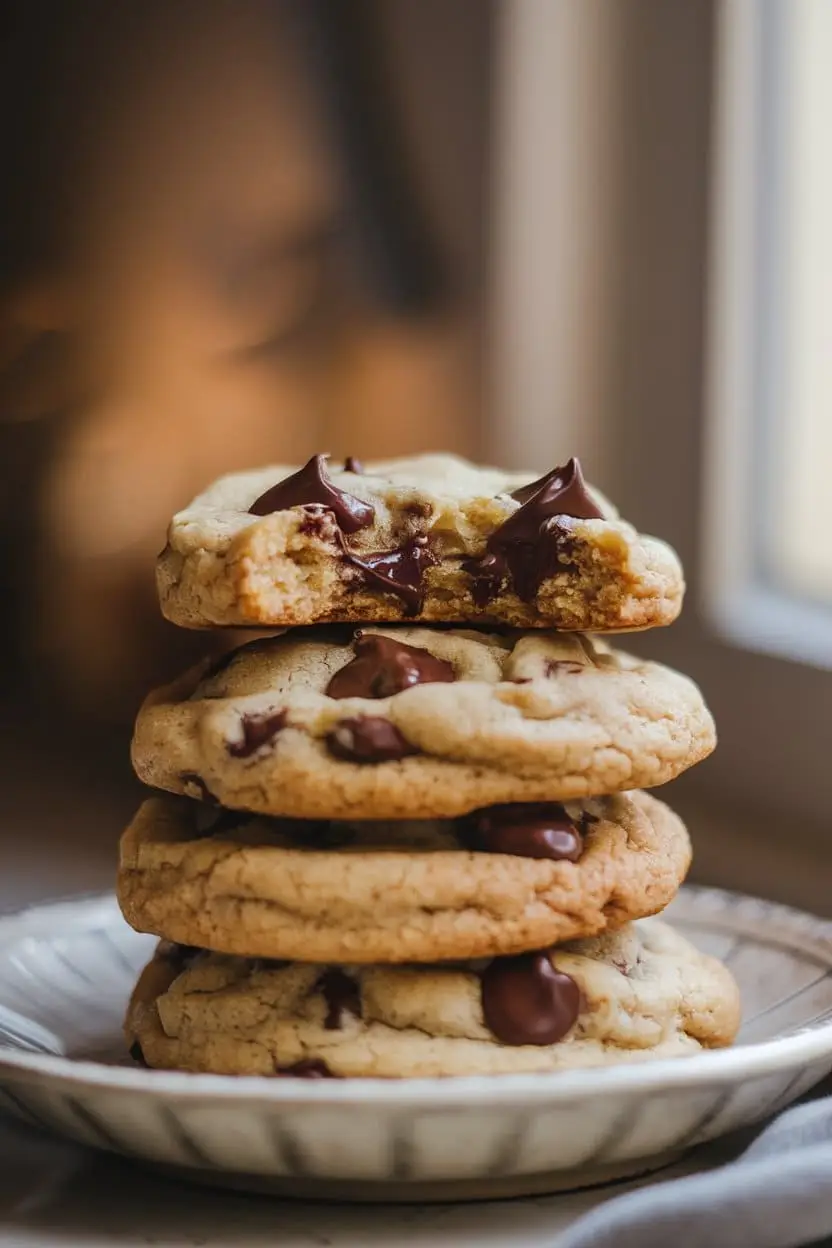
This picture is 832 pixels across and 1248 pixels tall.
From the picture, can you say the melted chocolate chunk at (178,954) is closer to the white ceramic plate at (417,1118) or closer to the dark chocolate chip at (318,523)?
the white ceramic plate at (417,1118)

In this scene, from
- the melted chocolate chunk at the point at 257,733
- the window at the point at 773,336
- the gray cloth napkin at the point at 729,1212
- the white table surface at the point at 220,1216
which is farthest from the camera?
the window at the point at 773,336

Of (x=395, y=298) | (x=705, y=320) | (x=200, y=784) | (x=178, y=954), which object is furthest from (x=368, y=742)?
(x=395, y=298)

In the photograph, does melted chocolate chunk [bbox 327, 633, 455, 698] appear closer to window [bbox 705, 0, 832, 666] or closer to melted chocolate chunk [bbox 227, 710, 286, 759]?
melted chocolate chunk [bbox 227, 710, 286, 759]

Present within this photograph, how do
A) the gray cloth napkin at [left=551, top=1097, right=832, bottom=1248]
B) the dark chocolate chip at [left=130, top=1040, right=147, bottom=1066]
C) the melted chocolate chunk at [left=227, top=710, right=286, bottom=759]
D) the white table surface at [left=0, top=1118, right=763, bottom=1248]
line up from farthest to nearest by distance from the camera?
1. the dark chocolate chip at [left=130, top=1040, right=147, bottom=1066]
2. the melted chocolate chunk at [left=227, top=710, right=286, bottom=759]
3. the white table surface at [left=0, top=1118, right=763, bottom=1248]
4. the gray cloth napkin at [left=551, top=1097, right=832, bottom=1248]

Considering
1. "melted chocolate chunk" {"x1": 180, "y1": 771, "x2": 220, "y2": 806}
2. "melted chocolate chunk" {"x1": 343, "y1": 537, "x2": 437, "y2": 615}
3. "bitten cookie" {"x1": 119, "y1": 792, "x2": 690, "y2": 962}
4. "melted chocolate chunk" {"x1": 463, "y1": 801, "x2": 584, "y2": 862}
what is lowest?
"bitten cookie" {"x1": 119, "y1": 792, "x2": 690, "y2": 962}

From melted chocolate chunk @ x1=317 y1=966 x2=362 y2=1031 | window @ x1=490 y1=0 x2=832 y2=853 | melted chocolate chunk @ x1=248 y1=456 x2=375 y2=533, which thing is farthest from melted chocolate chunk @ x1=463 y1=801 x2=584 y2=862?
window @ x1=490 y1=0 x2=832 y2=853

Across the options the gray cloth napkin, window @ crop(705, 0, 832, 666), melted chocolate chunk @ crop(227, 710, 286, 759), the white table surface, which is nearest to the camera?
the gray cloth napkin

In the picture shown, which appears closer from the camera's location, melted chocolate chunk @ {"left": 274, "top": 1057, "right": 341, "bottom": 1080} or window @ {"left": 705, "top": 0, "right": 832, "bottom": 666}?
melted chocolate chunk @ {"left": 274, "top": 1057, "right": 341, "bottom": 1080}

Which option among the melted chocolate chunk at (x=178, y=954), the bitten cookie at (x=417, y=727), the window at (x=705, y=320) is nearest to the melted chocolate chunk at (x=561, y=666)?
the bitten cookie at (x=417, y=727)

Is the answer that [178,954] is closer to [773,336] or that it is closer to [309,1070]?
[309,1070]
